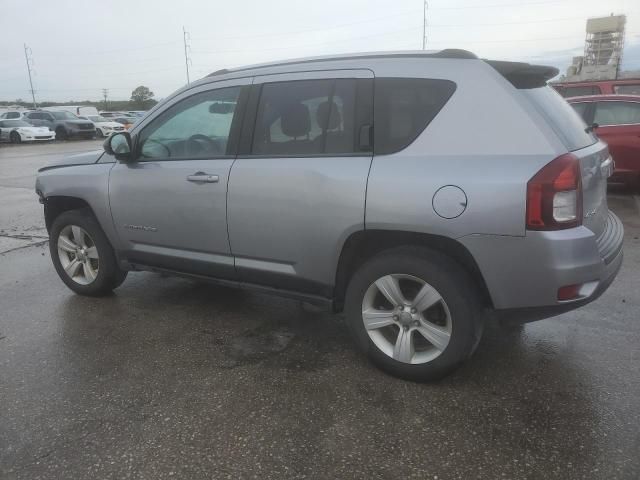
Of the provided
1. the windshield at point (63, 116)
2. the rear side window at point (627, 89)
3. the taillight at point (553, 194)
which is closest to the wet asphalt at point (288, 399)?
the taillight at point (553, 194)

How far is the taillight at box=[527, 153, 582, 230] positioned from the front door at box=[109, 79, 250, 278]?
189 centimetres

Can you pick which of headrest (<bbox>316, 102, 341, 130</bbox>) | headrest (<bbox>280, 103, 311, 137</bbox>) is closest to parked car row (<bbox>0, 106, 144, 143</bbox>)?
headrest (<bbox>280, 103, 311, 137</bbox>)

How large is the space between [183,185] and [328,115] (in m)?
1.17

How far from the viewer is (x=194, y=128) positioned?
12.4ft

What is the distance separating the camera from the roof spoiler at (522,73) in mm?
2824

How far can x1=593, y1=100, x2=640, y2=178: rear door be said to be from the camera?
7.98 metres

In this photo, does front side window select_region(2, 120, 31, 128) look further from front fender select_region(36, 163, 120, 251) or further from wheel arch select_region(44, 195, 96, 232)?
front fender select_region(36, 163, 120, 251)

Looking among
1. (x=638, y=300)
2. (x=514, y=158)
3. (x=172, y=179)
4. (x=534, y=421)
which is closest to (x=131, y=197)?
(x=172, y=179)

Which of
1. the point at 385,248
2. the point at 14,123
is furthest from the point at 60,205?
the point at 14,123

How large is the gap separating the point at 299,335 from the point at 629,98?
7.27 m

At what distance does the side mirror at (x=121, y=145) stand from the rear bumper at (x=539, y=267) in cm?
261

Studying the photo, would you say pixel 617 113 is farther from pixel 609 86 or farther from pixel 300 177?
pixel 300 177

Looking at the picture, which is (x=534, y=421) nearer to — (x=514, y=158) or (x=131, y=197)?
(x=514, y=158)

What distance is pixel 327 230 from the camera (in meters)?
3.06
